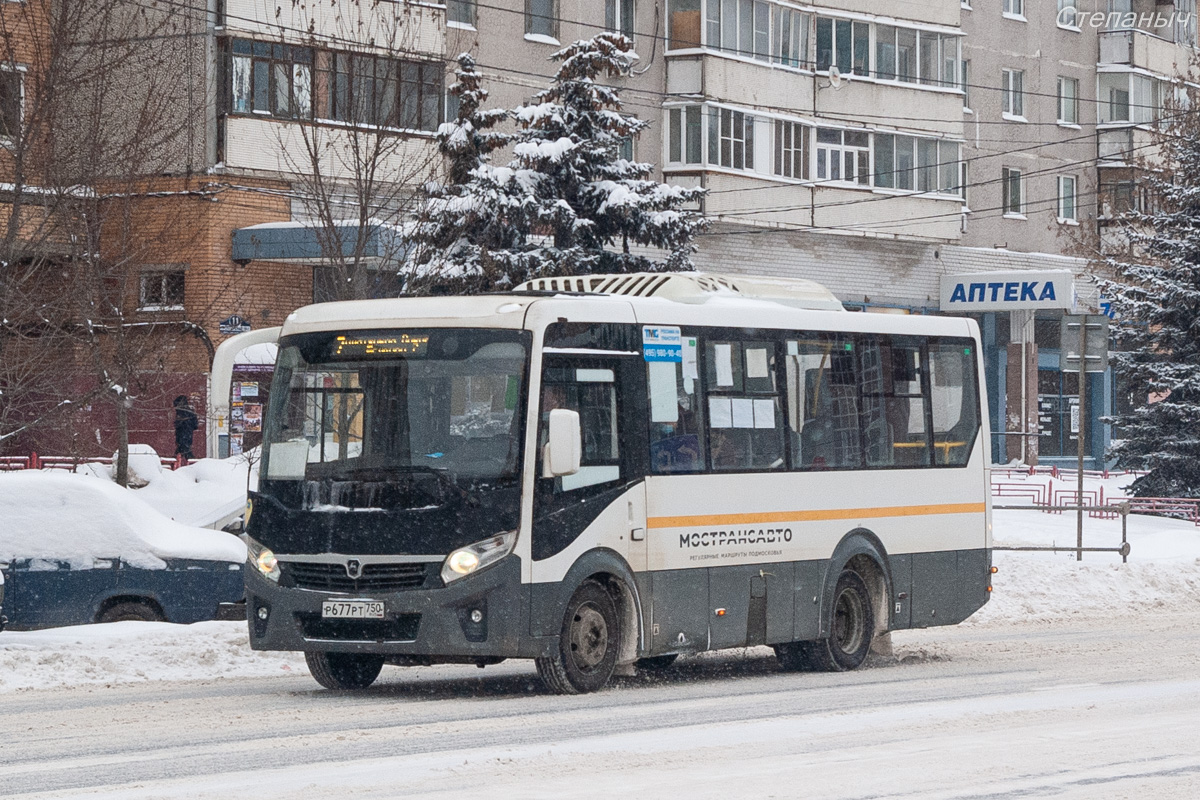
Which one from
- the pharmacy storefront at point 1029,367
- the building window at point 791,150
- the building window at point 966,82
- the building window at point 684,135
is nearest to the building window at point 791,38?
the building window at point 791,150

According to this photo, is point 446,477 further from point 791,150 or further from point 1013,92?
point 1013,92

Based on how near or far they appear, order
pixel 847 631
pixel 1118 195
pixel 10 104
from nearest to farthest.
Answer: pixel 847 631
pixel 10 104
pixel 1118 195

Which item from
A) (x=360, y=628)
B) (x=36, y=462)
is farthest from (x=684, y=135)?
(x=360, y=628)

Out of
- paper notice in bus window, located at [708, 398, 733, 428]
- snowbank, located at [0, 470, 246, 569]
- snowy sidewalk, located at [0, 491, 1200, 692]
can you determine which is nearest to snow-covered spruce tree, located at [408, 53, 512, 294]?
snowy sidewalk, located at [0, 491, 1200, 692]

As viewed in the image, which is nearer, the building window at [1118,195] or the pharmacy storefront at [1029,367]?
the pharmacy storefront at [1029,367]

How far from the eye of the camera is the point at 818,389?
14938mm

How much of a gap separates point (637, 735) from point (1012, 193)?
4584 cm

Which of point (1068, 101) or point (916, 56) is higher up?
point (1068, 101)

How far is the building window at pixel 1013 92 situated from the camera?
180 ft

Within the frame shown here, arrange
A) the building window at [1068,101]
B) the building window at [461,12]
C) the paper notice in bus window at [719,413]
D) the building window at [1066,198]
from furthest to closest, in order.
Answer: the building window at [1068,101], the building window at [1066,198], the building window at [461,12], the paper notice in bus window at [719,413]

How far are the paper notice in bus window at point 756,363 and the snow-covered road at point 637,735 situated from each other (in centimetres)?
214

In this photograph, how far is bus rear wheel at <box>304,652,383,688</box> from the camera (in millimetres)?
13291

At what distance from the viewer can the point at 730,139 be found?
4356cm

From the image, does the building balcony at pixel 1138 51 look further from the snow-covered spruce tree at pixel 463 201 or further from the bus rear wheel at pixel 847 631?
the bus rear wheel at pixel 847 631
